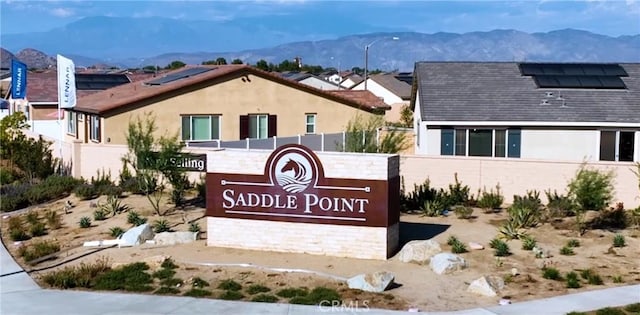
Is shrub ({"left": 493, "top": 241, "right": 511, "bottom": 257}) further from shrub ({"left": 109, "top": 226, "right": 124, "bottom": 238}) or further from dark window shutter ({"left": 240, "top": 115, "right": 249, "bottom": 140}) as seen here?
dark window shutter ({"left": 240, "top": 115, "right": 249, "bottom": 140})

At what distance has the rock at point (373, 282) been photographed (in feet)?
51.6

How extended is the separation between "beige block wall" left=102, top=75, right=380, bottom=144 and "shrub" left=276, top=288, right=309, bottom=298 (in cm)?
2015

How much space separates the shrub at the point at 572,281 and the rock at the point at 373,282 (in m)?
3.47

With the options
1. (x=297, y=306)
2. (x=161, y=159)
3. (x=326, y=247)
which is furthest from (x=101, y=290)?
(x=161, y=159)

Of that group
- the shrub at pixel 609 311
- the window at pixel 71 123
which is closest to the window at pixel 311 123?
the window at pixel 71 123

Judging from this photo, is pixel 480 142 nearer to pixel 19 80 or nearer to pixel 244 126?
pixel 244 126

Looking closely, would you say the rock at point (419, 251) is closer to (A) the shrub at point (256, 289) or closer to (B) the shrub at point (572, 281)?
(B) the shrub at point (572, 281)

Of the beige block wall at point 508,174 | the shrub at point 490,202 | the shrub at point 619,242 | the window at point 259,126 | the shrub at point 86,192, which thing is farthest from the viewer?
the window at point 259,126

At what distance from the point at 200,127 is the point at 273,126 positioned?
374 centimetres

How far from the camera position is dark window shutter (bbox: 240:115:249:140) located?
37.5 meters

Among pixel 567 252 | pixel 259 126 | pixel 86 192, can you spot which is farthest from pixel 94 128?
pixel 567 252

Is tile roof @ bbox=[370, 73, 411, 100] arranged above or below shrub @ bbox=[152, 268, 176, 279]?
above

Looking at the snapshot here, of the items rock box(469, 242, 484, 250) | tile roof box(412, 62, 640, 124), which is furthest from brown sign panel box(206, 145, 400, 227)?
tile roof box(412, 62, 640, 124)

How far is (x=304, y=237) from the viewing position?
19.0m
